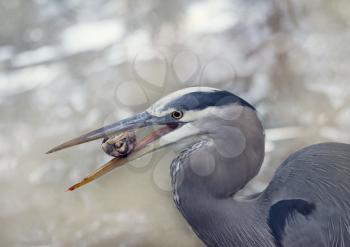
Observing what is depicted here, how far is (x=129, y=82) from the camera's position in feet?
10.1

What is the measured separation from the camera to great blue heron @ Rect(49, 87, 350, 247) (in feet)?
4.17

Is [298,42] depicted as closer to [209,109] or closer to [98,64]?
[98,64]

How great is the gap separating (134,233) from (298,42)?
4.72 feet

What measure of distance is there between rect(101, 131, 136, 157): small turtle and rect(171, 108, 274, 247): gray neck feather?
0.38 ft

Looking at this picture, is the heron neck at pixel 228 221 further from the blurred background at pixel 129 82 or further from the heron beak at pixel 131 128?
the blurred background at pixel 129 82

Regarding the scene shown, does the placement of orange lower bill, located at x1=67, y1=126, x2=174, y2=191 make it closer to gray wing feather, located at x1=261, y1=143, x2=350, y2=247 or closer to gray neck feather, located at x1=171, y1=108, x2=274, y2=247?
gray neck feather, located at x1=171, y1=108, x2=274, y2=247

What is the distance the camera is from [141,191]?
8.75 feet

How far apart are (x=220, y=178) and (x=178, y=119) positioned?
18 cm

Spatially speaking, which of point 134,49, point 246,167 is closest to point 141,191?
point 134,49

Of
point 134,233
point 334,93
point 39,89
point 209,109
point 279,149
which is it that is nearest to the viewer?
point 209,109

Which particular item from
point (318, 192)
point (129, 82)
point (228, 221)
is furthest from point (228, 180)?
point (129, 82)

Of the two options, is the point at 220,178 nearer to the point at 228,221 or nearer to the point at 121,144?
the point at 228,221

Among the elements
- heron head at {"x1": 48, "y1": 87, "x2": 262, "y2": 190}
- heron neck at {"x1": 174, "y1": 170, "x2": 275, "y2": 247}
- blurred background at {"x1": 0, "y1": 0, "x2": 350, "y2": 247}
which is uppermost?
heron head at {"x1": 48, "y1": 87, "x2": 262, "y2": 190}

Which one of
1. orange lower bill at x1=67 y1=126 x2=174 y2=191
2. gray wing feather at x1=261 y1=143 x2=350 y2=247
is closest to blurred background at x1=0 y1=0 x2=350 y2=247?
gray wing feather at x1=261 y1=143 x2=350 y2=247
